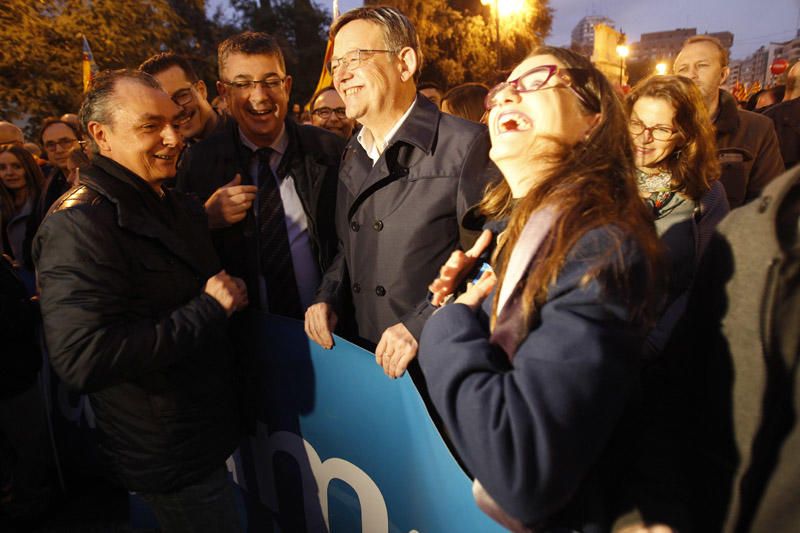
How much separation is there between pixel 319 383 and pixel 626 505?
4.24 feet

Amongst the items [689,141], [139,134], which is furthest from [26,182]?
[689,141]

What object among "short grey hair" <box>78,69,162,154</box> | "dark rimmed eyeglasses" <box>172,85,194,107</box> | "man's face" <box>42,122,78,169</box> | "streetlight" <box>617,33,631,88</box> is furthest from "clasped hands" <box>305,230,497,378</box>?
"streetlight" <box>617,33,631,88</box>

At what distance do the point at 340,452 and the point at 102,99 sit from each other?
1660 mm

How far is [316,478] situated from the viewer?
7.14ft

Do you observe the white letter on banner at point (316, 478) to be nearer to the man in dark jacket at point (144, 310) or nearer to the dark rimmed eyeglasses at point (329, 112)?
the man in dark jacket at point (144, 310)

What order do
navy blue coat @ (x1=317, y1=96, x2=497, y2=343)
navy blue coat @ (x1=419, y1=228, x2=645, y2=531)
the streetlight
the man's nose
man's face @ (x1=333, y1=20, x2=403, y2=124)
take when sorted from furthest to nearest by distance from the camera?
1. the streetlight
2. man's face @ (x1=333, y1=20, x2=403, y2=124)
3. navy blue coat @ (x1=317, y1=96, x2=497, y2=343)
4. the man's nose
5. navy blue coat @ (x1=419, y1=228, x2=645, y2=531)

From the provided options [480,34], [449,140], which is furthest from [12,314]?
[480,34]

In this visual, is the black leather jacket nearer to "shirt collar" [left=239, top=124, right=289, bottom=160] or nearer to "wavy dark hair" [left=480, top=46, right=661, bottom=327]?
"shirt collar" [left=239, top=124, right=289, bottom=160]

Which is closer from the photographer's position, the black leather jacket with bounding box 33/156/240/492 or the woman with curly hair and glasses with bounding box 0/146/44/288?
the black leather jacket with bounding box 33/156/240/492

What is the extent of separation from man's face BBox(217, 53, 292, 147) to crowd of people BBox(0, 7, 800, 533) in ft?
0.04

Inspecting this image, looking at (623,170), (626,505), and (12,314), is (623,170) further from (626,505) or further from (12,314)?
(12,314)

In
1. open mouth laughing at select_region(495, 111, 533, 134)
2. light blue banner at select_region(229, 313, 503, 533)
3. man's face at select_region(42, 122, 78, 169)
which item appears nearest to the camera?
open mouth laughing at select_region(495, 111, 533, 134)

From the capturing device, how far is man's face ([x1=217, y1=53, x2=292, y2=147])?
286cm

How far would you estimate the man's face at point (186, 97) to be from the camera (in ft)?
11.5
